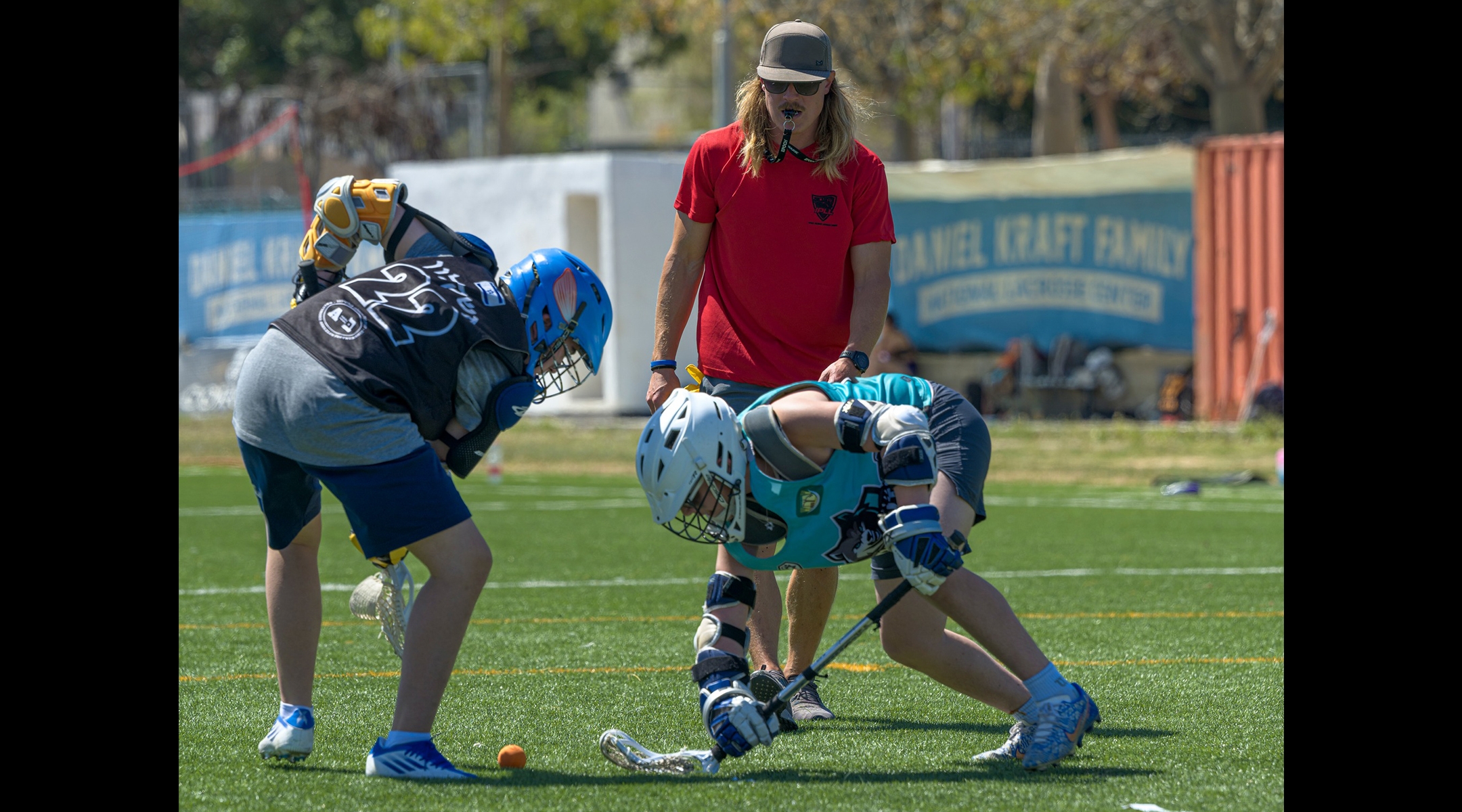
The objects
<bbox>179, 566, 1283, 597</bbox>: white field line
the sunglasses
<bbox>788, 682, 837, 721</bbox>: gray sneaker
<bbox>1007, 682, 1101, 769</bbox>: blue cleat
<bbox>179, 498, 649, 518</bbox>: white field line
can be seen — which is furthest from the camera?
<bbox>179, 498, 649, 518</bbox>: white field line

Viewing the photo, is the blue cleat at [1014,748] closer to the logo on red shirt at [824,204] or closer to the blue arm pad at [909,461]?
the blue arm pad at [909,461]

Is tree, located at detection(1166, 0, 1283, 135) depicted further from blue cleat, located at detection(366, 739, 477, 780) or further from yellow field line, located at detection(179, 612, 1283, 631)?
blue cleat, located at detection(366, 739, 477, 780)

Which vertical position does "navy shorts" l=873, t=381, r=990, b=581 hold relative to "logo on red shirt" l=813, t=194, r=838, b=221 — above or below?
below

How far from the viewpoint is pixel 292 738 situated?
4922 mm

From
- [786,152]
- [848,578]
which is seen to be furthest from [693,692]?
[848,578]

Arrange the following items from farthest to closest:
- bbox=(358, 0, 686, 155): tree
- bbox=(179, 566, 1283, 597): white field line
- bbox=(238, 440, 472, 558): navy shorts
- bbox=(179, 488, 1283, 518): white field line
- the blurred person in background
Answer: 1. bbox=(358, 0, 686, 155): tree
2. the blurred person in background
3. bbox=(179, 488, 1283, 518): white field line
4. bbox=(179, 566, 1283, 597): white field line
5. bbox=(238, 440, 472, 558): navy shorts

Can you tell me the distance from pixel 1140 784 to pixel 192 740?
2.81 meters

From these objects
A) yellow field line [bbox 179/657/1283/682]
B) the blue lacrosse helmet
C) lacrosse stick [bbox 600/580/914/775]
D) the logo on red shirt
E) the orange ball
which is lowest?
yellow field line [bbox 179/657/1283/682]

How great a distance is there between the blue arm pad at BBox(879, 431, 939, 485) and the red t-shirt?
123 centimetres

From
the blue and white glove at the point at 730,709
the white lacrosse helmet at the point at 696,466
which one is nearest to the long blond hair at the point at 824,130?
the white lacrosse helmet at the point at 696,466

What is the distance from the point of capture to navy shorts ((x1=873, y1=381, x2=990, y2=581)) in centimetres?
503

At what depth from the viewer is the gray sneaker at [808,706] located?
5801mm

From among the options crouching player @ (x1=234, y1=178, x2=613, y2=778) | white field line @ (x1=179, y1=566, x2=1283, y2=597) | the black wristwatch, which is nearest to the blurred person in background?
white field line @ (x1=179, y1=566, x2=1283, y2=597)

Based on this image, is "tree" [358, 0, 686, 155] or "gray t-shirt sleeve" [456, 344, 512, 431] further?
"tree" [358, 0, 686, 155]
